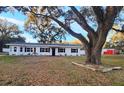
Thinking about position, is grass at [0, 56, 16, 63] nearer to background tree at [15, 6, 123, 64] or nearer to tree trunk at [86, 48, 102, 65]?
background tree at [15, 6, 123, 64]

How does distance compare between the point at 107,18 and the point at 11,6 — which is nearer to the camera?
the point at 11,6

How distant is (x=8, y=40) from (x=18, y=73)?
Answer: 0.68m

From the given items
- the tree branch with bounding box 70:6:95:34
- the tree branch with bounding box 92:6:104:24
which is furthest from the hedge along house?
the tree branch with bounding box 92:6:104:24

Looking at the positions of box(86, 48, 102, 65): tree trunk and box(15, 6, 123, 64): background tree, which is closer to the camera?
box(15, 6, 123, 64): background tree

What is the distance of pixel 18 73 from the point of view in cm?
567

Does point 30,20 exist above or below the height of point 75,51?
above

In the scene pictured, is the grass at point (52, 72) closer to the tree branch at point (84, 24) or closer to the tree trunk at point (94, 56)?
the tree trunk at point (94, 56)

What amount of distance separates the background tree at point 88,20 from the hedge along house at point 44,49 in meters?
0.25

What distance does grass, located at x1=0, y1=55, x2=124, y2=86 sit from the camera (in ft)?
18.2

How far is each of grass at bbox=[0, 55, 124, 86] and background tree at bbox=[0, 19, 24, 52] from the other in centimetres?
34

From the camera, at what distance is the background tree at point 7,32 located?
5742 millimetres

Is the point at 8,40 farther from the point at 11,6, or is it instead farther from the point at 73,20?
the point at 73,20
